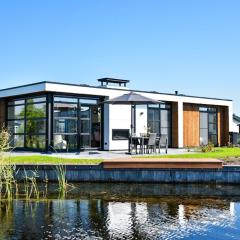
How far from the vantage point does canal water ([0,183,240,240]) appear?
6.84m

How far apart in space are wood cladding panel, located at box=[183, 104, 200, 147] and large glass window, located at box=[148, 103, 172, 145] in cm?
87

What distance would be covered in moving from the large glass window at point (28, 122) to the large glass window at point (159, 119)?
5631mm

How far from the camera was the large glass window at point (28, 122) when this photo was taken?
58.3 ft

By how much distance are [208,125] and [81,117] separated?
8.53 m

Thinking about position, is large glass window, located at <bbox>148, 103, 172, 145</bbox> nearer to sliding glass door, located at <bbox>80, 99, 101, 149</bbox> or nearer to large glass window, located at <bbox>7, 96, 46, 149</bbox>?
sliding glass door, located at <bbox>80, 99, 101, 149</bbox>

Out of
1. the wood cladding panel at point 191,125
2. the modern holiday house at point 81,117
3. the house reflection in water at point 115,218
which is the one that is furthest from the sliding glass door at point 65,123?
the house reflection in water at point 115,218

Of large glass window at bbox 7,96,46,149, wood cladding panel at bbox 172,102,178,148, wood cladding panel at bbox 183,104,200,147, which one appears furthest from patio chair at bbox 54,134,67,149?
wood cladding panel at bbox 183,104,200,147

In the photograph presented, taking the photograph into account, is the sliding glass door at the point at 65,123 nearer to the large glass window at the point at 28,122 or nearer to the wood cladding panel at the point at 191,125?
the large glass window at the point at 28,122

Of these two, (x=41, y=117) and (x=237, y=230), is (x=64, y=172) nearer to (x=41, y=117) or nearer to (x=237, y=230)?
(x=237, y=230)

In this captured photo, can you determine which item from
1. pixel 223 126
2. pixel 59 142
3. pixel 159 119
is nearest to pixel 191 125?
pixel 159 119

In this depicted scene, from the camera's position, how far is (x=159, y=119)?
21812mm

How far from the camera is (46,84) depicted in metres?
16.9

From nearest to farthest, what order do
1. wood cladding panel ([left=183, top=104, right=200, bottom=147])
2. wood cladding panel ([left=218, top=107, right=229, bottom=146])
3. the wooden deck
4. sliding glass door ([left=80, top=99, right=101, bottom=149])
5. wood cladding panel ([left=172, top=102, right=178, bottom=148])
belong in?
1. the wooden deck
2. sliding glass door ([left=80, top=99, right=101, bottom=149])
3. wood cladding panel ([left=172, top=102, right=178, bottom=148])
4. wood cladding panel ([left=183, top=104, right=200, bottom=147])
5. wood cladding panel ([left=218, top=107, right=229, bottom=146])

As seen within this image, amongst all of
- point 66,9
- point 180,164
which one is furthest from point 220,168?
point 66,9
